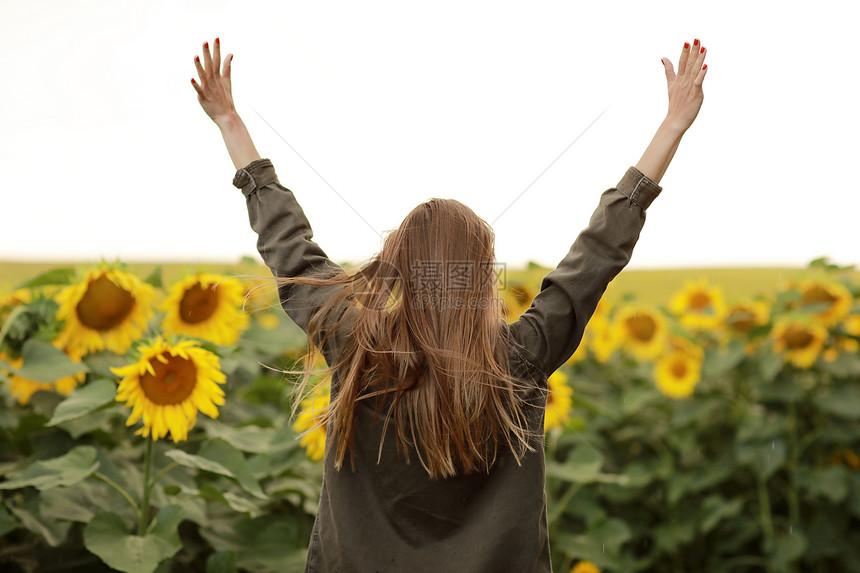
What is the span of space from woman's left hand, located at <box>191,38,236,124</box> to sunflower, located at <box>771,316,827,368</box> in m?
2.32

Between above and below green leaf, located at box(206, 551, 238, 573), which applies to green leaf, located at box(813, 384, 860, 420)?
above

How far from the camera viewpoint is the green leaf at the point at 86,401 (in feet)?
5.41

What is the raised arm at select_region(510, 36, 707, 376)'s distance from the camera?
1337 millimetres

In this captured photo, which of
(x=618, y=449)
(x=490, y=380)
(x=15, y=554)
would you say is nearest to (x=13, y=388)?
(x=15, y=554)

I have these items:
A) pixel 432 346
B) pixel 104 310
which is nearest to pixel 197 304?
pixel 104 310

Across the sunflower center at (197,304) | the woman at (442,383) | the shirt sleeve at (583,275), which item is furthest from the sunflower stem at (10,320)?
the shirt sleeve at (583,275)

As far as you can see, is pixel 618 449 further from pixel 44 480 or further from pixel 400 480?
pixel 44 480

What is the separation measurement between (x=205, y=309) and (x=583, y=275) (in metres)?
1.26

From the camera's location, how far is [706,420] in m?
3.07

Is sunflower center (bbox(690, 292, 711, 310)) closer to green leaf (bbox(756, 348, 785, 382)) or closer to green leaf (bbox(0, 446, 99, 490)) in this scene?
green leaf (bbox(756, 348, 785, 382))

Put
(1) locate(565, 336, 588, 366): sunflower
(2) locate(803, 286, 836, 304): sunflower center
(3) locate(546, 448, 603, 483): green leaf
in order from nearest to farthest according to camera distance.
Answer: (3) locate(546, 448, 603, 483): green leaf → (2) locate(803, 286, 836, 304): sunflower center → (1) locate(565, 336, 588, 366): sunflower

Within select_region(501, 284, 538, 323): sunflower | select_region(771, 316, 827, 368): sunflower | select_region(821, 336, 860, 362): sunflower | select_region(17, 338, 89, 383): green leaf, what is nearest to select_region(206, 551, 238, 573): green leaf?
select_region(17, 338, 89, 383): green leaf

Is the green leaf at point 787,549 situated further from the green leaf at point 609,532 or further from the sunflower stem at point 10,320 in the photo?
the sunflower stem at point 10,320

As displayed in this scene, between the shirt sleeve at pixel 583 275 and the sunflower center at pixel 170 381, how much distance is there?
34.3 inches
